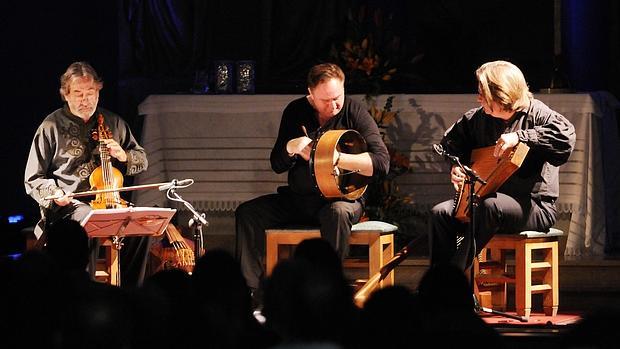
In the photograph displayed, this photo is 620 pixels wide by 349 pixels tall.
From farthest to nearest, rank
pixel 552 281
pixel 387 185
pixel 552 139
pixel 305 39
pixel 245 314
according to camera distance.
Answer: pixel 305 39 → pixel 387 185 → pixel 552 281 → pixel 552 139 → pixel 245 314

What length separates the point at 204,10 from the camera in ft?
35.9

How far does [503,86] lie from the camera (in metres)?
7.22

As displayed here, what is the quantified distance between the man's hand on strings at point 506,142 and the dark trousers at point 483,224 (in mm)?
311

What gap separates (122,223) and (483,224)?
6.78 feet

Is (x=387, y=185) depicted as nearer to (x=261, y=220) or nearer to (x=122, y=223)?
(x=261, y=220)

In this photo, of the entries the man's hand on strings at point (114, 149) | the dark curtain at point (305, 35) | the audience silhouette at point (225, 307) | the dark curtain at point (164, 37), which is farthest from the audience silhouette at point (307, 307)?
the dark curtain at point (164, 37)

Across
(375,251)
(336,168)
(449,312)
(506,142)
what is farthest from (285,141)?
(449,312)

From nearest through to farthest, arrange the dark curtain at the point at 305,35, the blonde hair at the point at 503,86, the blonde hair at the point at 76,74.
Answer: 1. the blonde hair at the point at 503,86
2. the blonde hair at the point at 76,74
3. the dark curtain at the point at 305,35

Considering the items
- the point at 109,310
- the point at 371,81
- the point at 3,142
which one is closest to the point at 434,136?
the point at 371,81

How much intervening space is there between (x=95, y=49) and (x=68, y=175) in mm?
2925

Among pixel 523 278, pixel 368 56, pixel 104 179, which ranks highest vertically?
pixel 368 56

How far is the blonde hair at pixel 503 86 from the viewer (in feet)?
23.7

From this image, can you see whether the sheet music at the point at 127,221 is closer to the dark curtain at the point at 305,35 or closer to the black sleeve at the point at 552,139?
the black sleeve at the point at 552,139

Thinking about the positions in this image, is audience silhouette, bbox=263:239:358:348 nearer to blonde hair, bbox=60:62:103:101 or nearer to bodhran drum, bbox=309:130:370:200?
bodhran drum, bbox=309:130:370:200
